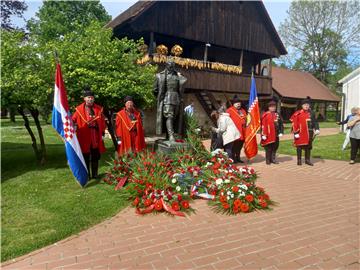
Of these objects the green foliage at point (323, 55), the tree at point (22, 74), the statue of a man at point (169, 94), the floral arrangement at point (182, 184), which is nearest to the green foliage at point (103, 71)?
the tree at point (22, 74)

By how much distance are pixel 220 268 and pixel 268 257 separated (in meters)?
0.55

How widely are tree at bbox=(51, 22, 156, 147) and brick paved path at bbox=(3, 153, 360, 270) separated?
179 inches

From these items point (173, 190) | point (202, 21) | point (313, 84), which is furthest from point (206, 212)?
point (313, 84)

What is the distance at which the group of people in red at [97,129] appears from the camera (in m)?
6.13

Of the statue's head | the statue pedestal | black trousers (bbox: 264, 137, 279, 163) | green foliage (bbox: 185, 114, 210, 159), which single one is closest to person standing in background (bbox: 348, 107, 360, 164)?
black trousers (bbox: 264, 137, 279, 163)

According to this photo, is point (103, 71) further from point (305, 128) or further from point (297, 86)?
point (297, 86)

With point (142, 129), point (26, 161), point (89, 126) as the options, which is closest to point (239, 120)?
point (142, 129)

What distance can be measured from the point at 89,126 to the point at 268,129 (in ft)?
15.6

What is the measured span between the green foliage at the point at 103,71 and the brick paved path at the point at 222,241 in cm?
454

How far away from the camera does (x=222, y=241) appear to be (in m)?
3.52

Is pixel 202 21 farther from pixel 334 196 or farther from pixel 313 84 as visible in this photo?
pixel 313 84

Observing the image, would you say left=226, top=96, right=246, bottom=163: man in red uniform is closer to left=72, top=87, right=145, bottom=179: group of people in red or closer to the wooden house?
left=72, top=87, right=145, bottom=179: group of people in red

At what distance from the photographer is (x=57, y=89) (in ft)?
19.2

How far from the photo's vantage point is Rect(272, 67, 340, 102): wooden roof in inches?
1125
